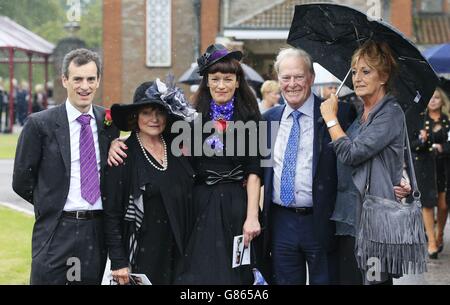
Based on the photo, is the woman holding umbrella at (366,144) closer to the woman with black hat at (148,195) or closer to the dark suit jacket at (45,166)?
the woman with black hat at (148,195)

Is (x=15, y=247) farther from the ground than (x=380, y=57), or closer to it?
closer to it

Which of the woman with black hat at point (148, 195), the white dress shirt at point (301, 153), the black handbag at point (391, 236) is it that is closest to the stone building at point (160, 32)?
the white dress shirt at point (301, 153)

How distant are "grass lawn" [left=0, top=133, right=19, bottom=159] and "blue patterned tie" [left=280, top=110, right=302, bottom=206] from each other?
729 inches

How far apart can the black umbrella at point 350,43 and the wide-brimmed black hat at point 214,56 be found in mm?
594

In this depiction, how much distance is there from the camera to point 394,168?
519cm

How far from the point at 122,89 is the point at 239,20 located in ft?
23.1

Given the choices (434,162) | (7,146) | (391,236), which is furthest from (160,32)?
(391,236)

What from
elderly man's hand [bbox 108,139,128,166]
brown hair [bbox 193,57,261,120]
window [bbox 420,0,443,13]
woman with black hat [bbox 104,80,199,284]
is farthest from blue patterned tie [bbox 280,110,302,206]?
window [bbox 420,0,443,13]

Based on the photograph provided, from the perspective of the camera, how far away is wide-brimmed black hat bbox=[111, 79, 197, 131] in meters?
5.21

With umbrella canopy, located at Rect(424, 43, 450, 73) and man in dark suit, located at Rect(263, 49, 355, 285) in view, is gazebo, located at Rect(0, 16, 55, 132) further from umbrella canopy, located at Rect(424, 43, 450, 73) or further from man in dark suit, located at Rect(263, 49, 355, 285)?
man in dark suit, located at Rect(263, 49, 355, 285)

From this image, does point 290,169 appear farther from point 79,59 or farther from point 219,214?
point 79,59

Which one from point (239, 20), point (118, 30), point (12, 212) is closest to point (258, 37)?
point (239, 20)

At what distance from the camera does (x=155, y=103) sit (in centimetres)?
520

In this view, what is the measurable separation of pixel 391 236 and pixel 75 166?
210 centimetres
